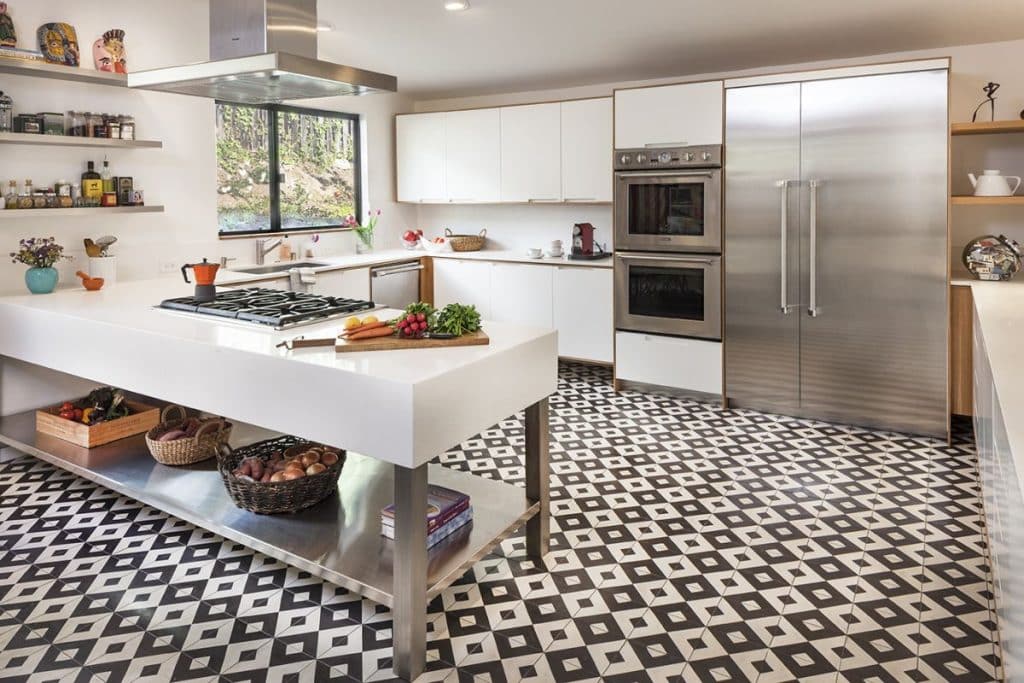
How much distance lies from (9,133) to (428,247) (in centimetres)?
332

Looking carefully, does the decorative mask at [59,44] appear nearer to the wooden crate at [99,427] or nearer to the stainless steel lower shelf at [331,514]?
the wooden crate at [99,427]

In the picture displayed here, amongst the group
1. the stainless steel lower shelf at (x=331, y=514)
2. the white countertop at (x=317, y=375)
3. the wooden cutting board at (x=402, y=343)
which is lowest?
the stainless steel lower shelf at (x=331, y=514)

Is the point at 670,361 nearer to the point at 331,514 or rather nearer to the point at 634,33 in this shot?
the point at 634,33

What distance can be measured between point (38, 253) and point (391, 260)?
2600mm

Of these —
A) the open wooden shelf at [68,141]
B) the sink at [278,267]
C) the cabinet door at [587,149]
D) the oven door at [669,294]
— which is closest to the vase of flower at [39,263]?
the open wooden shelf at [68,141]

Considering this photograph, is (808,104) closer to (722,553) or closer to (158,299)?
(722,553)

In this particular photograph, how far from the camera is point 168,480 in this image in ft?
9.91

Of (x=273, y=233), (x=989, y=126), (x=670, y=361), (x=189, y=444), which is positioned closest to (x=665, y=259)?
(x=670, y=361)

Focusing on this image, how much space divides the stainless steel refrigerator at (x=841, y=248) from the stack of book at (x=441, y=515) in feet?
8.85

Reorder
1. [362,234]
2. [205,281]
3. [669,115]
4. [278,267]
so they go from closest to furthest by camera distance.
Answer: [205,281]
[669,115]
[278,267]
[362,234]

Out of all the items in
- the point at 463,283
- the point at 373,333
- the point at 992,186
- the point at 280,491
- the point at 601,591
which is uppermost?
the point at 992,186

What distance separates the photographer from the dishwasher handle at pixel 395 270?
5719 mm

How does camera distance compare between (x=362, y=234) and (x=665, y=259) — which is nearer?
(x=665, y=259)

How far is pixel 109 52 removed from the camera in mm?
4047
